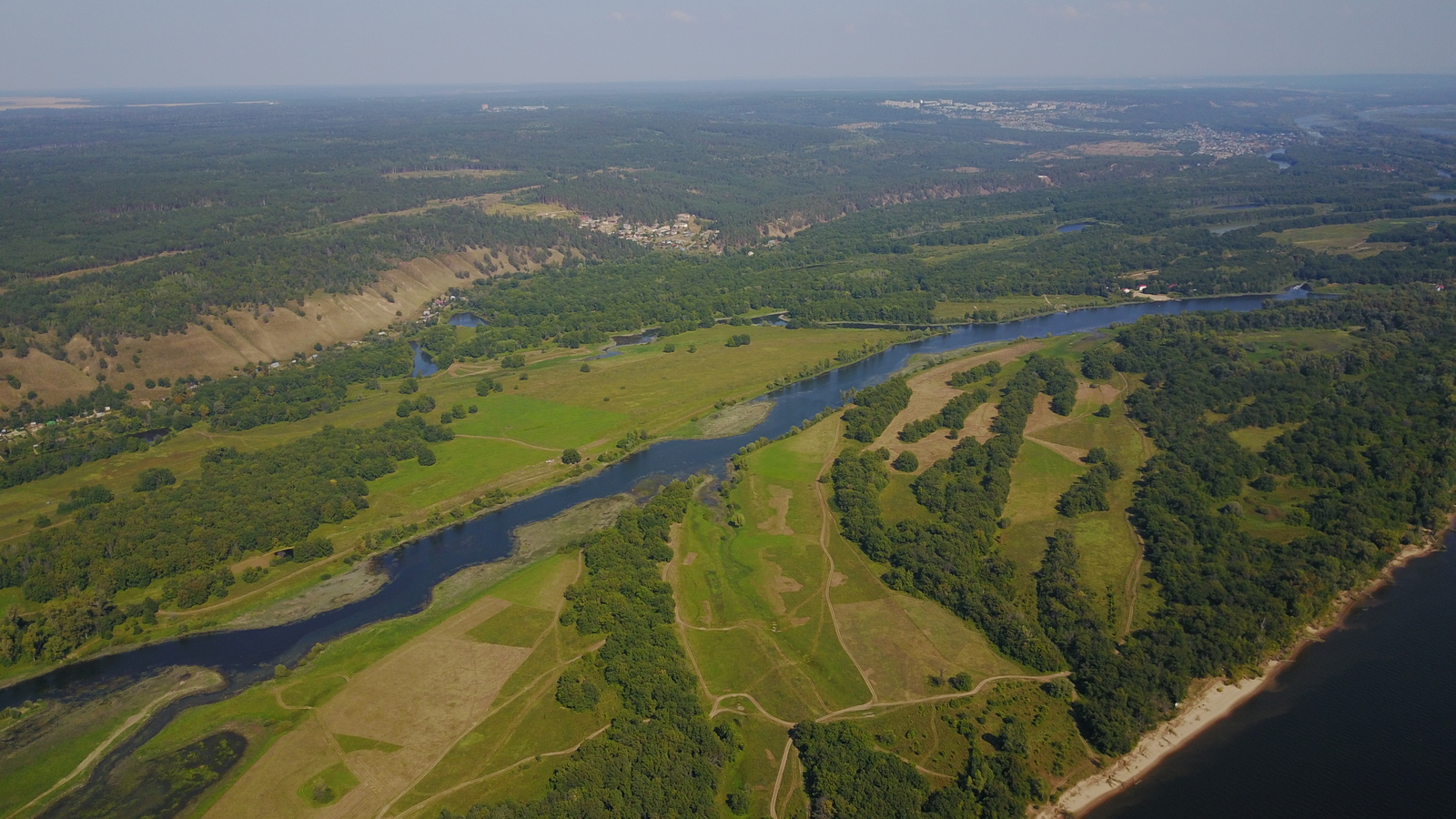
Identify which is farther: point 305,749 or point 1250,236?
point 1250,236

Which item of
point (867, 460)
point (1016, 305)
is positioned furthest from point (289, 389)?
point (1016, 305)

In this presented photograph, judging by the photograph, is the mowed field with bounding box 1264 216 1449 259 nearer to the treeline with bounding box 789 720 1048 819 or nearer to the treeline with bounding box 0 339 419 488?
the treeline with bounding box 789 720 1048 819

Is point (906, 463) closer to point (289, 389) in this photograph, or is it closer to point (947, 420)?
point (947, 420)

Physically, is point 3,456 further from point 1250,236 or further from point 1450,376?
point 1250,236

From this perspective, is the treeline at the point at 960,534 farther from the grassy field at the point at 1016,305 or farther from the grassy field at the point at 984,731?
the grassy field at the point at 1016,305

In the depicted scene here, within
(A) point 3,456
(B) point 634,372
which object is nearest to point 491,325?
(B) point 634,372

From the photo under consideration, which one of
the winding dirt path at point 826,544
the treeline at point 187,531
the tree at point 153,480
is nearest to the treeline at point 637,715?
the winding dirt path at point 826,544
